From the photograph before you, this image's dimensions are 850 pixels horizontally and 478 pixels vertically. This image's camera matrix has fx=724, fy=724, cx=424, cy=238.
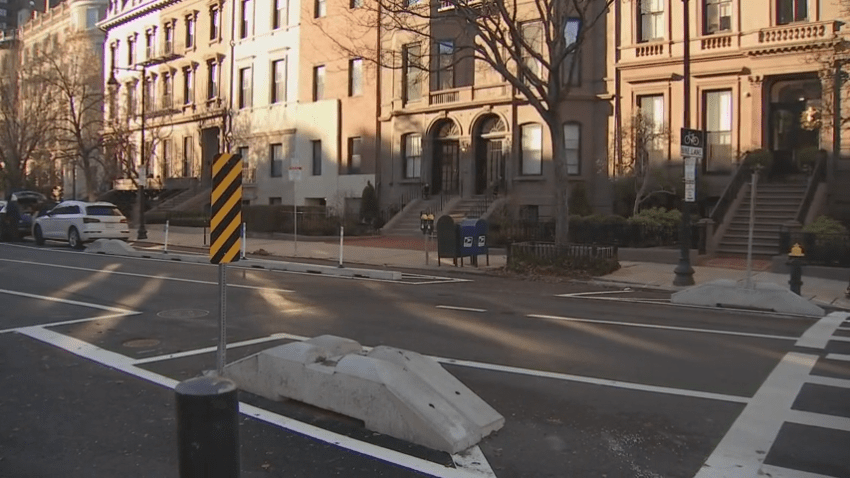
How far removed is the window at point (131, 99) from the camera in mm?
47531

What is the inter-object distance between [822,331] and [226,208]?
29.7 ft

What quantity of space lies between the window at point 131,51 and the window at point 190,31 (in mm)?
7269

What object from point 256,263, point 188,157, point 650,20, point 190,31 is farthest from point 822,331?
point 190,31

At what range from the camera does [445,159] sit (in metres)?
33.4

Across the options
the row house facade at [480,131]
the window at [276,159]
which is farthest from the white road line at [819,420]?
the window at [276,159]

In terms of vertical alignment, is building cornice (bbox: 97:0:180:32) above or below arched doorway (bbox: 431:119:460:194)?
above

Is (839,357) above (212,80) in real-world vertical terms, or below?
below

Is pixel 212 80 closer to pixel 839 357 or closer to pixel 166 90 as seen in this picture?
pixel 166 90

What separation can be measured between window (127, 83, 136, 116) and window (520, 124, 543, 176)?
28.7 meters

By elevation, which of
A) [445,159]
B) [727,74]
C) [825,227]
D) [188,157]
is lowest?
[825,227]

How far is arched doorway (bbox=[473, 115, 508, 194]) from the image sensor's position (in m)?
30.6

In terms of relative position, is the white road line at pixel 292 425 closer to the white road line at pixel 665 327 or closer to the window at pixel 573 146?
the white road line at pixel 665 327

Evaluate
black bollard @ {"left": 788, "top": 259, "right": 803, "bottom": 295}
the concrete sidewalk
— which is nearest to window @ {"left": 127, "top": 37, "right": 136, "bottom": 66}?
the concrete sidewalk

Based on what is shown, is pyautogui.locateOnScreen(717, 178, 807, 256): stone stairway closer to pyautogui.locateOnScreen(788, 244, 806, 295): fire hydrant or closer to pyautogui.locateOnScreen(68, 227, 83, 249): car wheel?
pyautogui.locateOnScreen(788, 244, 806, 295): fire hydrant
